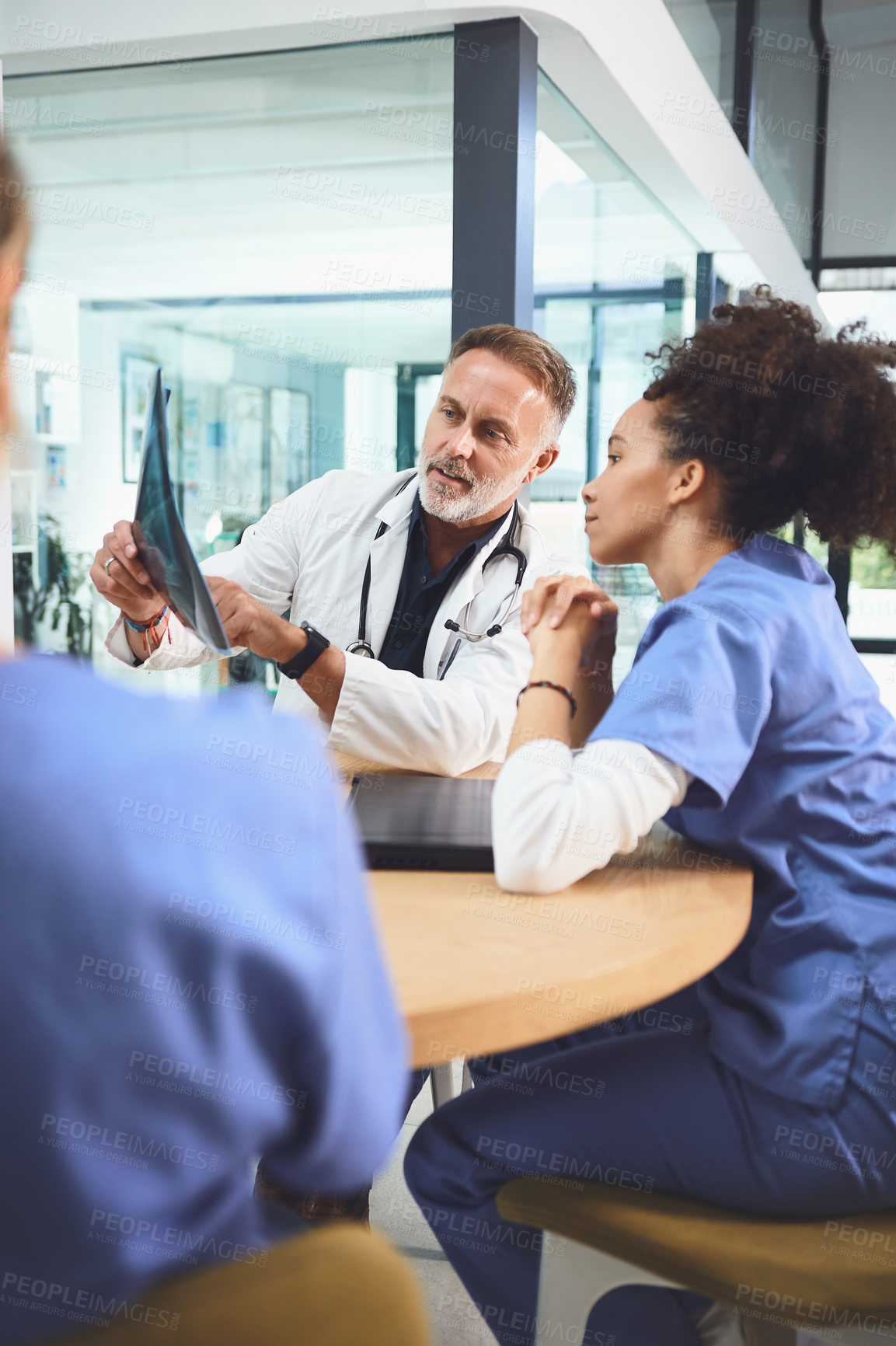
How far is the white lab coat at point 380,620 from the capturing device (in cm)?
178

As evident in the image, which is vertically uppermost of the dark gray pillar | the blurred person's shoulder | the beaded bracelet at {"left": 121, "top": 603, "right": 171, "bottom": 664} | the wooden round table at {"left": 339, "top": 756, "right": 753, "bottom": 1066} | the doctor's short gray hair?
the dark gray pillar

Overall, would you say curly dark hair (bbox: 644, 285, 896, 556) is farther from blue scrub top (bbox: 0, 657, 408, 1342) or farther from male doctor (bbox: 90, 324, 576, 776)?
blue scrub top (bbox: 0, 657, 408, 1342)

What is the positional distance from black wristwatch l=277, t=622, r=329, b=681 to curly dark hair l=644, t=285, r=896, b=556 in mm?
656

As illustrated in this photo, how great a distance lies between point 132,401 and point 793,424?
7.28 ft

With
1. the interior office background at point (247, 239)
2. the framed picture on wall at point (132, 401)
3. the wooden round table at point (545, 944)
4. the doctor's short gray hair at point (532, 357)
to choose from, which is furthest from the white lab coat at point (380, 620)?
the framed picture on wall at point (132, 401)

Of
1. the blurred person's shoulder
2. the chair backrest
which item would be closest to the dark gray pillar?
the chair backrest

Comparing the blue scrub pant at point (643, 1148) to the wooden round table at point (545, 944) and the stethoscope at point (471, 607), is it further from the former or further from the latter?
the stethoscope at point (471, 607)

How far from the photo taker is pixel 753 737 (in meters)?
1.09

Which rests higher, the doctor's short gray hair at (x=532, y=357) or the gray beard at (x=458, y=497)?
the doctor's short gray hair at (x=532, y=357)

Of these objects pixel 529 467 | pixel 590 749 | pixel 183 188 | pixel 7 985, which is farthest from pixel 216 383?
pixel 7 985

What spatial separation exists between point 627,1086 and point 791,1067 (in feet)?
0.53

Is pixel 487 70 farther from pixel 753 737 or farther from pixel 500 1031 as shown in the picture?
pixel 500 1031

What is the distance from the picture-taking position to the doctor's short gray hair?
7.30 feet

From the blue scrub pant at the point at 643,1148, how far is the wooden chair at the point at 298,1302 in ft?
1.41
